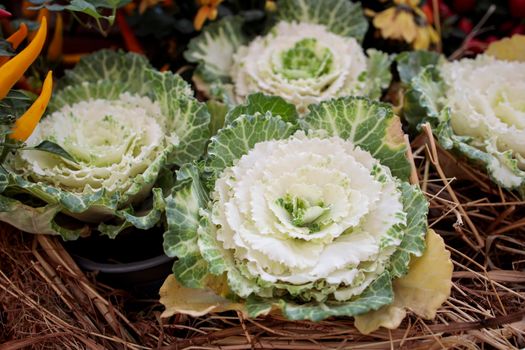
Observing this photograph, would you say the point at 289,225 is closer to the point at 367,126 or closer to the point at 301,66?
the point at 367,126

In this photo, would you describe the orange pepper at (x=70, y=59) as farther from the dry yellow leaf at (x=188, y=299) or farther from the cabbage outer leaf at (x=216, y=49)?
the dry yellow leaf at (x=188, y=299)

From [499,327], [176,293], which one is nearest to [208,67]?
[176,293]

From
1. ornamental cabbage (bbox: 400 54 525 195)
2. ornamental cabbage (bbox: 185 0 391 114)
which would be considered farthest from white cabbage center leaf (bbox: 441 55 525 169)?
ornamental cabbage (bbox: 185 0 391 114)

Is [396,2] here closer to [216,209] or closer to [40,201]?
[216,209]

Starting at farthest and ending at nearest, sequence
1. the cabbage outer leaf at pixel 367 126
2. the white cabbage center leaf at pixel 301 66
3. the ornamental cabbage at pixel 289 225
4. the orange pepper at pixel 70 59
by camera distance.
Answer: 1. the orange pepper at pixel 70 59
2. the white cabbage center leaf at pixel 301 66
3. the cabbage outer leaf at pixel 367 126
4. the ornamental cabbage at pixel 289 225

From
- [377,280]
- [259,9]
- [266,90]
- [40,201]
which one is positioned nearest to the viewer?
[377,280]

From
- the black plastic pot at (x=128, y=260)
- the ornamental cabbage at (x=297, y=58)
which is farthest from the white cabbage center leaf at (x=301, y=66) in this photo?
the black plastic pot at (x=128, y=260)

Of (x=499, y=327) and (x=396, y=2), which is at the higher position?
(x=396, y=2)
